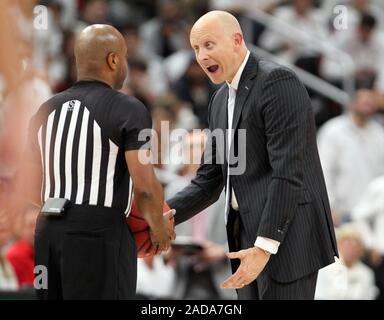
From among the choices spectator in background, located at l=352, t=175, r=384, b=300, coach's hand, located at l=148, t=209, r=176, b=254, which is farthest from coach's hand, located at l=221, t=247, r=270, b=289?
spectator in background, located at l=352, t=175, r=384, b=300

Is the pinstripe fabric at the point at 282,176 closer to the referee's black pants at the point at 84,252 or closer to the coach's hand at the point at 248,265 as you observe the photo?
the coach's hand at the point at 248,265

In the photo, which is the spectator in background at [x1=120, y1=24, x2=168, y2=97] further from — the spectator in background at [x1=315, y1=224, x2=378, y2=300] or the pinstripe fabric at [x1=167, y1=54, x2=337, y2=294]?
the pinstripe fabric at [x1=167, y1=54, x2=337, y2=294]

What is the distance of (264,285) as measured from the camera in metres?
3.71

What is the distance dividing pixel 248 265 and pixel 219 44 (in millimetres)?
970

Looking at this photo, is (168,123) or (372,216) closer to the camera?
(372,216)

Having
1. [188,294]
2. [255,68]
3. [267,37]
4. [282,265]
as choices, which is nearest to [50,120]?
[255,68]

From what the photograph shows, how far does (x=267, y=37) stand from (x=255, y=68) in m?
6.10

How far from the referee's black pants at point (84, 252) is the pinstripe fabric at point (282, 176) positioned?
1.86ft

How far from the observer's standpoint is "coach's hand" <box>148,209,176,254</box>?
Answer: 149 inches

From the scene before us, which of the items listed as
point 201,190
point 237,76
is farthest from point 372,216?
point 237,76

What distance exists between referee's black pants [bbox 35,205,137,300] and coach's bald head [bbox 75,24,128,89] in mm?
570

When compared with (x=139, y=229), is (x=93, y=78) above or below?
above

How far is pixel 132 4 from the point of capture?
1037 centimetres

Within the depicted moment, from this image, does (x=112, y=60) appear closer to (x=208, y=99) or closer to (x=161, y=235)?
(x=161, y=235)
